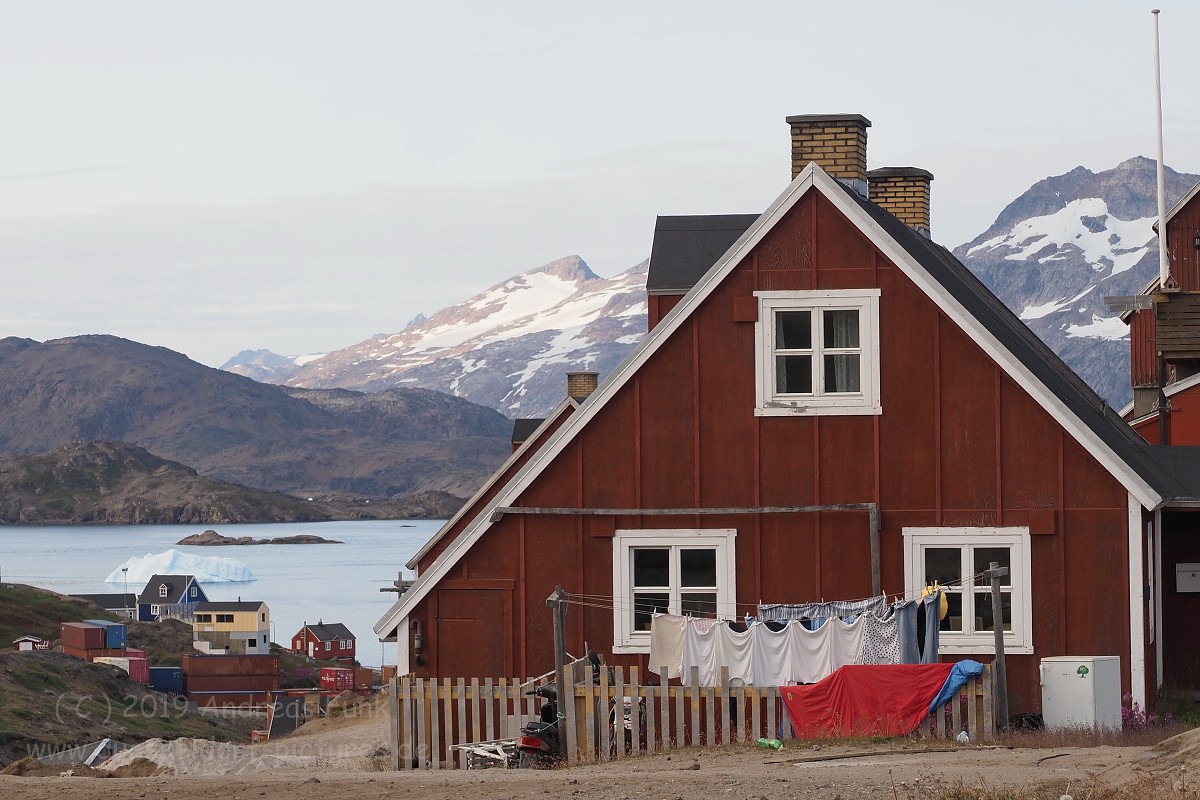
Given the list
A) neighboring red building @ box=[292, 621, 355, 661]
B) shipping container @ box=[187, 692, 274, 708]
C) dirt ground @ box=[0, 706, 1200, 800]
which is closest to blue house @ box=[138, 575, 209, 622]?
neighboring red building @ box=[292, 621, 355, 661]

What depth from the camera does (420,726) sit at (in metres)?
21.8

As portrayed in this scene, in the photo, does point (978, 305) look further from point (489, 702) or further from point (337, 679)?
point (337, 679)

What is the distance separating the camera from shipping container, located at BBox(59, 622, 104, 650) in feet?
322

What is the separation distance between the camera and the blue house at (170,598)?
160m

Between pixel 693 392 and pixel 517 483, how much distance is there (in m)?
2.87

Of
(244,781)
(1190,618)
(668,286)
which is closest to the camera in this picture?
(244,781)

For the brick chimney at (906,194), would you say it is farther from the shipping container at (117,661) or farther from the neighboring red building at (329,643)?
the neighboring red building at (329,643)

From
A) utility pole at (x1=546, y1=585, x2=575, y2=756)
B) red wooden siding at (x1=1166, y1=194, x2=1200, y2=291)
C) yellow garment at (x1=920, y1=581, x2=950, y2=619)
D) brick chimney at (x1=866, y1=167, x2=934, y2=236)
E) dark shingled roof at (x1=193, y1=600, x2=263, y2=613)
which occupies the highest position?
red wooden siding at (x1=1166, y1=194, x2=1200, y2=291)

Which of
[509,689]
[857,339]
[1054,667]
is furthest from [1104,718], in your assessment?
[509,689]

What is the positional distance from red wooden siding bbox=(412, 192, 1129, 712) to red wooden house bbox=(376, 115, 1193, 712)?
29 mm

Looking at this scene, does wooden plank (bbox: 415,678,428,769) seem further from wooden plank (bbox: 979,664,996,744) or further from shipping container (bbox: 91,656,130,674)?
shipping container (bbox: 91,656,130,674)

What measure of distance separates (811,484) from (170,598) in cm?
15173

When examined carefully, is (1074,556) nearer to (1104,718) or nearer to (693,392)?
(1104,718)

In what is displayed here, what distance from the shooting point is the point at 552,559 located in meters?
23.6
